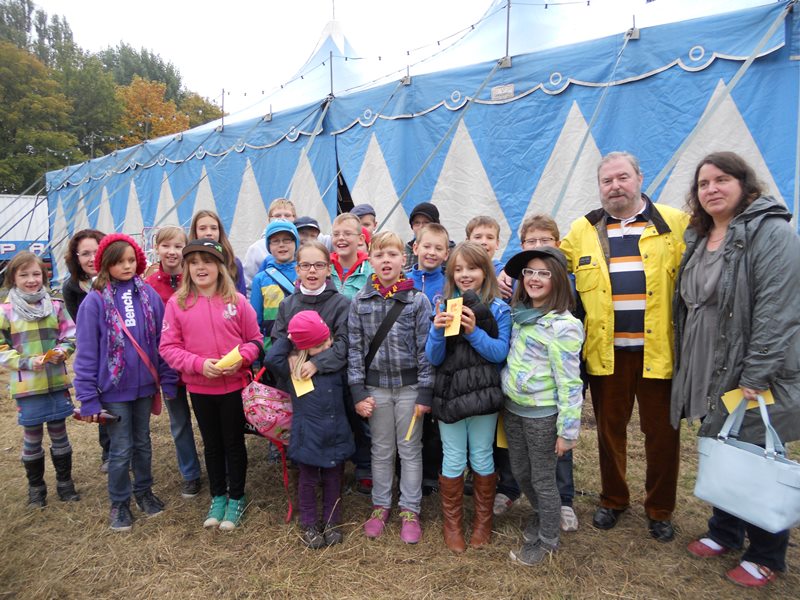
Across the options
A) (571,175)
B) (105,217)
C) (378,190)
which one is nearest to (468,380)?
(571,175)

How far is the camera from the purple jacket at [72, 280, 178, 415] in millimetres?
2471

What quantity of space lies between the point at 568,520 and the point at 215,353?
77.2 inches

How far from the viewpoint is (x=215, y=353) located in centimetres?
252

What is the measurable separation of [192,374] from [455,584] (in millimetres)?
1586

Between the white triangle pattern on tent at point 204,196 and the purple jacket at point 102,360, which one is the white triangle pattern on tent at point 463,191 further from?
the white triangle pattern on tent at point 204,196

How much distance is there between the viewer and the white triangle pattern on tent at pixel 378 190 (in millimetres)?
5562

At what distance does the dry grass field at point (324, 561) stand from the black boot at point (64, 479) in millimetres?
55

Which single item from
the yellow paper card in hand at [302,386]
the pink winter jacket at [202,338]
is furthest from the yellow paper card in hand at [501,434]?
the pink winter jacket at [202,338]

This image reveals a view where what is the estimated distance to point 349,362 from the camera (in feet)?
7.98

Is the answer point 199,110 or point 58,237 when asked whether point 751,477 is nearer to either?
point 58,237

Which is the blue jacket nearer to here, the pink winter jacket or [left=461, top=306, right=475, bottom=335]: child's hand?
the pink winter jacket

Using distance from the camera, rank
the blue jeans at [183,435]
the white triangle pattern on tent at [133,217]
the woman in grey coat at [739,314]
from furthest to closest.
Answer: the white triangle pattern on tent at [133,217]
the blue jeans at [183,435]
the woman in grey coat at [739,314]

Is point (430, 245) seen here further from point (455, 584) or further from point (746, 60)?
point (746, 60)

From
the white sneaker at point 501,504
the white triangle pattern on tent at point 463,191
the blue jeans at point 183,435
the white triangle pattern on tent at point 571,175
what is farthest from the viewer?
the white triangle pattern on tent at point 463,191
